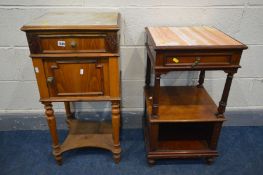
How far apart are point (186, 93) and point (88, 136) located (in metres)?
0.76

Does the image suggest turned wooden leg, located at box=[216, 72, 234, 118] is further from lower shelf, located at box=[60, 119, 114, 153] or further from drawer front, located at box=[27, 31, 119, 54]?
lower shelf, located at box=[60, 119, 114, 153]

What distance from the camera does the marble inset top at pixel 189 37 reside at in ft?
3.84

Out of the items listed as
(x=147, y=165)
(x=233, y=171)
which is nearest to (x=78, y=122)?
(x=147, y=165)

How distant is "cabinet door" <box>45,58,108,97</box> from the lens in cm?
124

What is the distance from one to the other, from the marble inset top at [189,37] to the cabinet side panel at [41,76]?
0.60m

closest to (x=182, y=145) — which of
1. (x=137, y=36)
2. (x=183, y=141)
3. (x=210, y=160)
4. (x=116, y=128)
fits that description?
(x=183, y=141)

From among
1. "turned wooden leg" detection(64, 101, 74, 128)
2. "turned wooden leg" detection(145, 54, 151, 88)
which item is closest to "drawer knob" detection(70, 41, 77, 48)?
"turned wooden leg" detection(145, 54, 151, 88)

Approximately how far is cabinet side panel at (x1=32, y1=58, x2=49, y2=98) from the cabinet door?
2cm

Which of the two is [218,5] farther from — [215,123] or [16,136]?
[16,136]

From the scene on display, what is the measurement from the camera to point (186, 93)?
1.67 metres

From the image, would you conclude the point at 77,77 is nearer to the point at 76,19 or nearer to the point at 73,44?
the point at 73,44

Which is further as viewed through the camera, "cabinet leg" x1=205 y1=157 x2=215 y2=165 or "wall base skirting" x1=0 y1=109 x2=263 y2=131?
"wall base skirting" x1=0 y1=109 x2=263 y2=131

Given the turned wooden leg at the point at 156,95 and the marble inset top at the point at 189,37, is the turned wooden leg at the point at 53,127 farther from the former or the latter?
the marble inset top at the point at 189,37

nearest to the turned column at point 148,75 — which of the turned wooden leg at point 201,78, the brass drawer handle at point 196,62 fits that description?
the turned wooden leg at point 201,78
